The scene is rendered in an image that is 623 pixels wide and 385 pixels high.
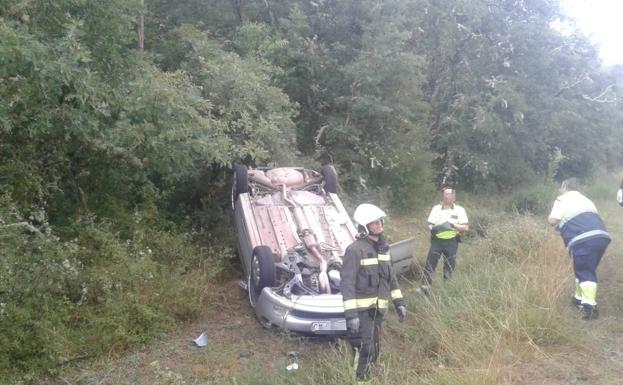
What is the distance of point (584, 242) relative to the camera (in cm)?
670

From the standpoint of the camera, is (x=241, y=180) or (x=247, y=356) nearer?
(x=247, y=356)

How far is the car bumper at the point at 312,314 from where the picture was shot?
6246mm

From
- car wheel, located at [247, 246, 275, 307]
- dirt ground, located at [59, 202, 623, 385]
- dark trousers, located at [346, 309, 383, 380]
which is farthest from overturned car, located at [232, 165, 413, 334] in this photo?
dark trousers, located at [346, 309, 383, 380]

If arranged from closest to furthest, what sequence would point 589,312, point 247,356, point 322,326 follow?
point 322,326
point 247,356
point 589,312

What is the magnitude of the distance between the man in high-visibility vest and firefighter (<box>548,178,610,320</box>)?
4.42 feet

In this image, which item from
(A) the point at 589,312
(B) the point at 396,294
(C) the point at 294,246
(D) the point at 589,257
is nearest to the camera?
(B) the point at 396,294

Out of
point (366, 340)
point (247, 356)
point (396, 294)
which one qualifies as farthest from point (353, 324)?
point (247, 356)

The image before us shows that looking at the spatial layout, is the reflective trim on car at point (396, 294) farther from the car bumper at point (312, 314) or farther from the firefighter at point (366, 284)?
the car bumper at point (312, 314)

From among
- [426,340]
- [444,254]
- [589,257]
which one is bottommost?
[426,340]

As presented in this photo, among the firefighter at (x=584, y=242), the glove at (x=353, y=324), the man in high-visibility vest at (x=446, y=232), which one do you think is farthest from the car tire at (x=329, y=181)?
the glove at (x=353, y=324)

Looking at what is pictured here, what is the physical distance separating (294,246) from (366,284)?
7.96ft

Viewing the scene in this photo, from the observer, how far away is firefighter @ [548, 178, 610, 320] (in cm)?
660

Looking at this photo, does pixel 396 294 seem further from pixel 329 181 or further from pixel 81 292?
pixel 329 181

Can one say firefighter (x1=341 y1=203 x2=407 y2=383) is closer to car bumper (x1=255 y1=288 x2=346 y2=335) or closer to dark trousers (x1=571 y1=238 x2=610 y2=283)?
car bumper (x1=255 y1=288 x2=346 y2=335)
